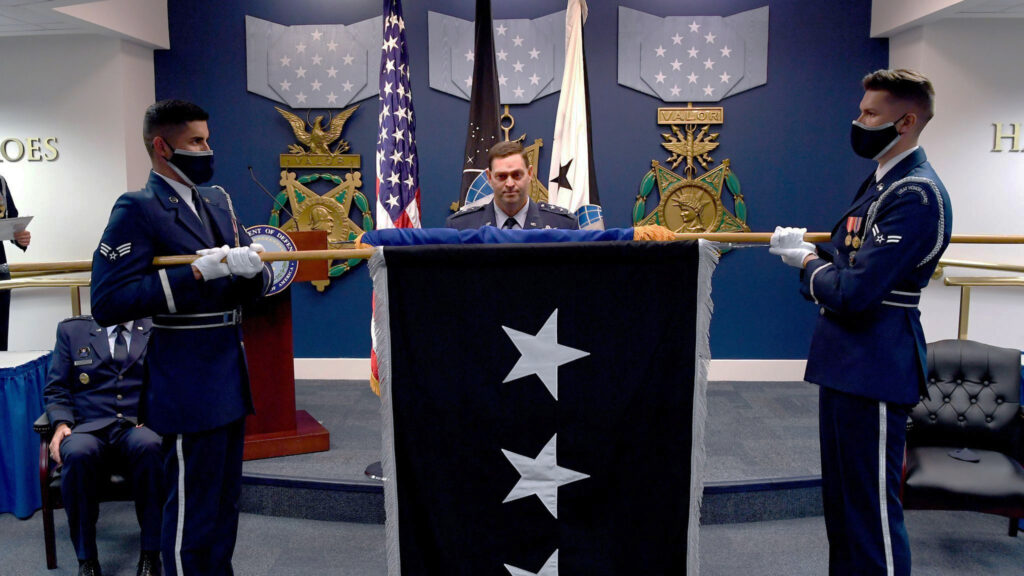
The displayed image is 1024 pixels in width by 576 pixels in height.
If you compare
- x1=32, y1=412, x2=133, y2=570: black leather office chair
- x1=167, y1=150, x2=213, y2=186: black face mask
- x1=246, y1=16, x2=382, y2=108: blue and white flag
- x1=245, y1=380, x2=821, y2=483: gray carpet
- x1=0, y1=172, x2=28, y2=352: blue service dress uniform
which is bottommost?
x1=245, y1=380, x2=821, y2=483: gray carpet

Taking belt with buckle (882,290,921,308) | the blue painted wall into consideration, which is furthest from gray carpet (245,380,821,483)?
belt with buckle (882,290,921,308)

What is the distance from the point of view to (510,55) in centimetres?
485

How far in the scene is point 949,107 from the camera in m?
4.49

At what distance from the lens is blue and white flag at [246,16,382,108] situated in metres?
4.87

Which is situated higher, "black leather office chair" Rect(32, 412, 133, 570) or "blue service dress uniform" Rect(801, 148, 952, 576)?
"blue service dress uniform" Rect(801, 148, 952, 576)

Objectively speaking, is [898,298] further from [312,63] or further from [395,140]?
[312,63]

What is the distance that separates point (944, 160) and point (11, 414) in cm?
549

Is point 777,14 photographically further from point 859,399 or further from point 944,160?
point 859,399

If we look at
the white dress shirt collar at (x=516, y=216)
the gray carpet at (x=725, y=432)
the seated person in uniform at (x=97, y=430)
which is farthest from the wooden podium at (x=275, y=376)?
the white dress shirt collar at (x=516, y=216)

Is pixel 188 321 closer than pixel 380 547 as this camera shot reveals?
Yes

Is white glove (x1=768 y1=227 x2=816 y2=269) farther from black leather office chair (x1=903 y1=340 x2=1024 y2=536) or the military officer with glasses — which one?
the military officer with glasses

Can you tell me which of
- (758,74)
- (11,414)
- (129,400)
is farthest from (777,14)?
(11,414)

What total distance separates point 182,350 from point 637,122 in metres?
3.69

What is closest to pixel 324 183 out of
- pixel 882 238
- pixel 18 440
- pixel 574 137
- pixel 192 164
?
pixel 574 137
